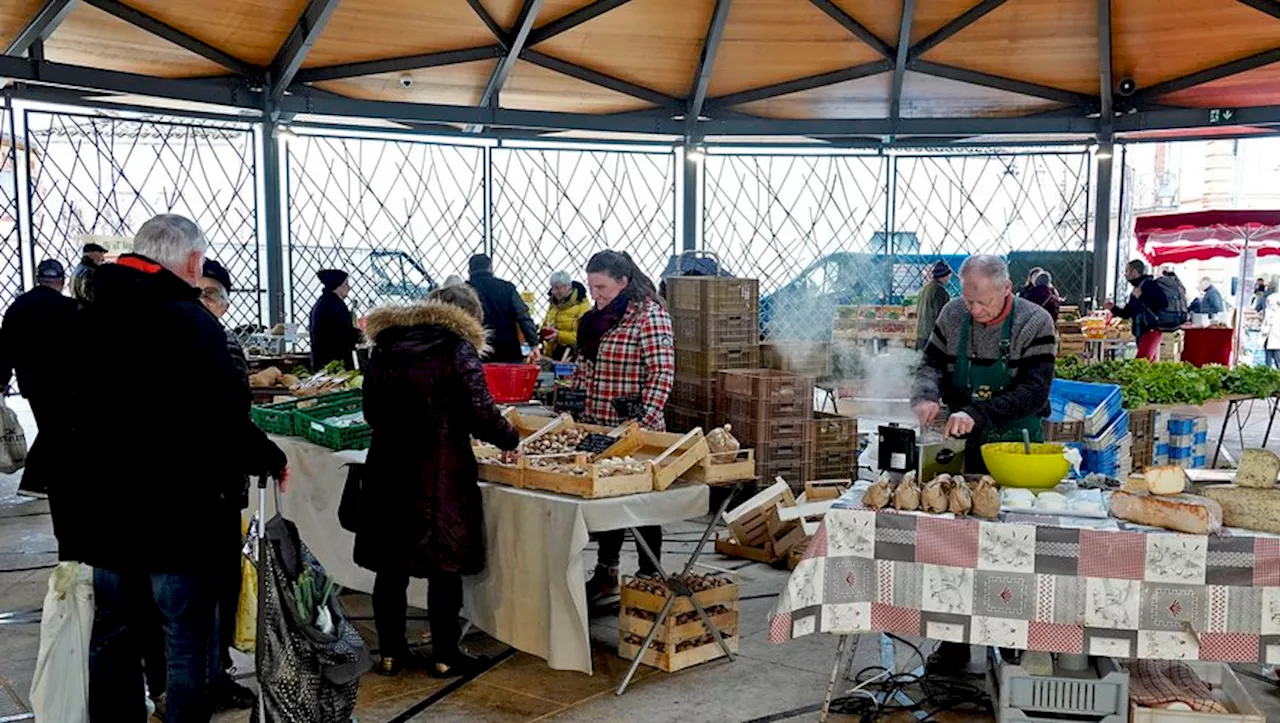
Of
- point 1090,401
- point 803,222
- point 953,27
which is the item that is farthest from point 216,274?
point 803,222

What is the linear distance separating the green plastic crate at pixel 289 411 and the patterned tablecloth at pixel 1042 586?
2385mm

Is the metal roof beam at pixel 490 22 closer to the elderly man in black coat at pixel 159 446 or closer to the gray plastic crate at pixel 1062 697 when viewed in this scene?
the elderly man in black coat at pixel 159 446

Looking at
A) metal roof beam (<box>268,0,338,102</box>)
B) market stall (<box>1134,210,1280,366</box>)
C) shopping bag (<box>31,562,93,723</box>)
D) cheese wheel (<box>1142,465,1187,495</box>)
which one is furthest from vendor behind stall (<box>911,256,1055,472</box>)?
market stall (<box>1134,210,1280,366</box>)

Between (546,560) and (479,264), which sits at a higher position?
(479,264)

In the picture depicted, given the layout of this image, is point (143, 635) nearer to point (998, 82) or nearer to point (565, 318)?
point (565, 318)

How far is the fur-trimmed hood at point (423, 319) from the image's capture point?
11.1ft

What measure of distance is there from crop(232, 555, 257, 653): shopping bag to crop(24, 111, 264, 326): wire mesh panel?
6166 mm

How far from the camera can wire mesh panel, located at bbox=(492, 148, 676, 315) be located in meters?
11.1

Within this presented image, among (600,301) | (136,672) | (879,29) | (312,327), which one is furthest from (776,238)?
(136,672)

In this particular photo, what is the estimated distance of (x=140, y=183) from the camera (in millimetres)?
9391

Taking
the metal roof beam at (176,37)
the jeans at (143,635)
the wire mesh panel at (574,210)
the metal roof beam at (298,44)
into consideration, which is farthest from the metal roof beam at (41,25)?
the jeans at (143,635)

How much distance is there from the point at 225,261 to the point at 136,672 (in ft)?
25.0

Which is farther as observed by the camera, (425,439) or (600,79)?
(600,79)

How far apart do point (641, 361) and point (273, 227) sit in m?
6.77
